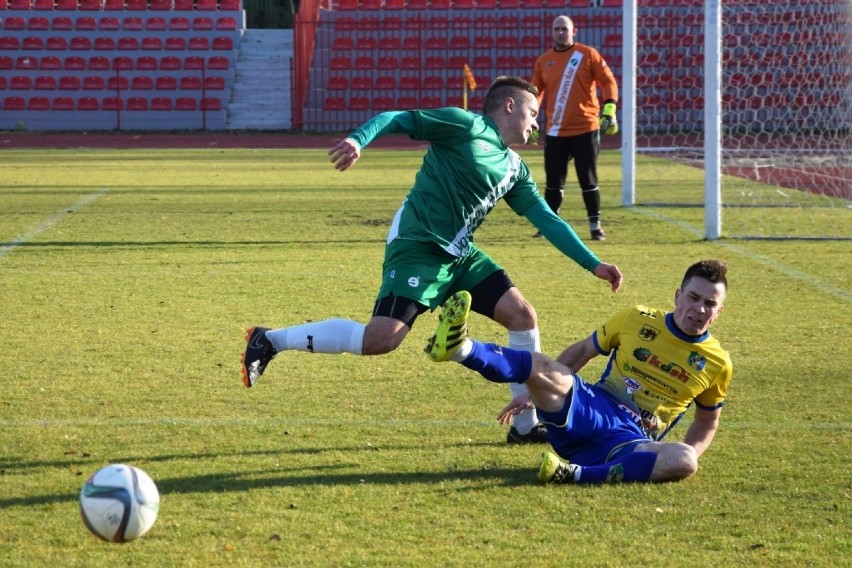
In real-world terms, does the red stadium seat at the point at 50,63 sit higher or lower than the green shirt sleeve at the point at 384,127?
higher

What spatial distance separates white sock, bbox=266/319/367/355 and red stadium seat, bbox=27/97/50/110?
29.8 meters

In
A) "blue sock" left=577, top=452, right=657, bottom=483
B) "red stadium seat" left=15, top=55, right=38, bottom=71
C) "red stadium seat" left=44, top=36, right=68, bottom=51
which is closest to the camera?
"blue sock" left=577, top=452, right=657, bottom=483

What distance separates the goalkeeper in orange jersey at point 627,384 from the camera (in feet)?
14.8

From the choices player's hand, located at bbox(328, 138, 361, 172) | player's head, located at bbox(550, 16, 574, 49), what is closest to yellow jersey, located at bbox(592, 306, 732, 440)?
player's hand, located at bbox(328, 138, 361, 172)

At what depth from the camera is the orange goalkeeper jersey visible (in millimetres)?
11555

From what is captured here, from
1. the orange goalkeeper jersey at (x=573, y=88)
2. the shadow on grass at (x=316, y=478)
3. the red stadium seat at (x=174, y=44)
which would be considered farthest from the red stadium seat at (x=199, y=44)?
the shadow on grass at (x=316, y=478)

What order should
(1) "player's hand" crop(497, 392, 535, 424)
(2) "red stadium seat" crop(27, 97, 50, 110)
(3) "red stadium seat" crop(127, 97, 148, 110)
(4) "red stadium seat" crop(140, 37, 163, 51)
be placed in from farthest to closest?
(4) "red stadium seat" crop(140, 37, 163, 51), (3) "red stadium seat" crop(127, 97, 148, 110), (2) "red stadium seat" crop(27, 97, 50, 110), (1) "player's hand" crop(497, 392, 535, 424)

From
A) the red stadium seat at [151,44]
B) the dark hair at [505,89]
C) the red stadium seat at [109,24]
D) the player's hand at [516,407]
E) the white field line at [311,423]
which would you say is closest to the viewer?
Result: the player's hand at [516,407]

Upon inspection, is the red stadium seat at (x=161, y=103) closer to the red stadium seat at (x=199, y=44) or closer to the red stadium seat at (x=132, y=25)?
the red stadium seat at (x=199, y=44)

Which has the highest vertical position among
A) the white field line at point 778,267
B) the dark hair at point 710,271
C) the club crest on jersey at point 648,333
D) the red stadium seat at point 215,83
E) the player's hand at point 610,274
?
the red stadium seat at point 215,83

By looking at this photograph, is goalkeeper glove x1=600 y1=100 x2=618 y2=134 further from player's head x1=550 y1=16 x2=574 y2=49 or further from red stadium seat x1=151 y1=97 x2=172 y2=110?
red stadium seat x1=151 y1=97 x2=172 y2=110

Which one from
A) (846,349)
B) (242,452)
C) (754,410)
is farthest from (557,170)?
(242,452)

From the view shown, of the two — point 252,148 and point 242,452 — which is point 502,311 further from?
point 252,148

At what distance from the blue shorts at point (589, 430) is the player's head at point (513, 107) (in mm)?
1148
